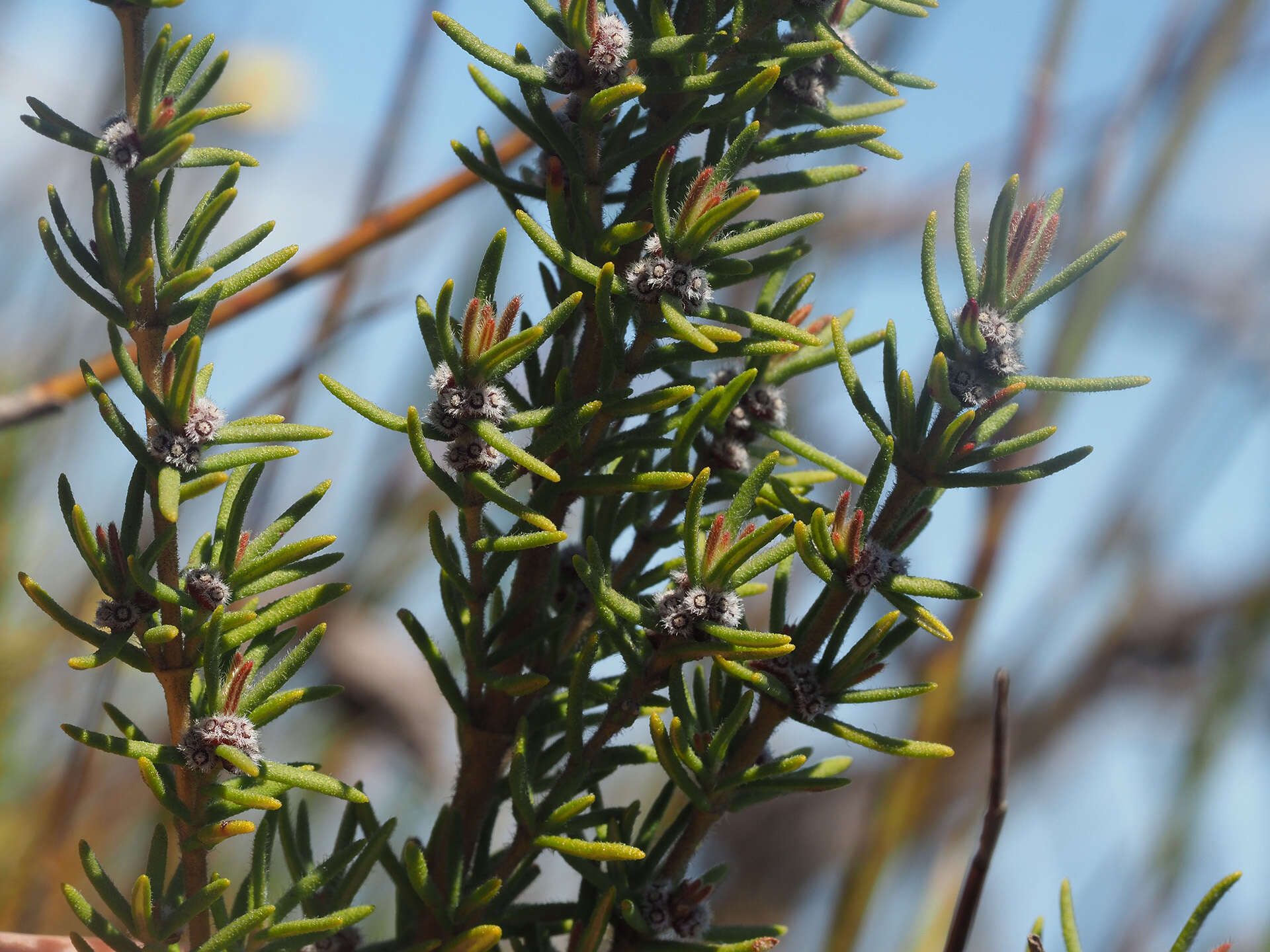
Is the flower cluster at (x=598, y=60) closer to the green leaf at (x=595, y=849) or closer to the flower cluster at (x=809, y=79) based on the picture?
the flower cluster at (x=809, y=79)

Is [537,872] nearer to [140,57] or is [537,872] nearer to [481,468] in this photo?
[481,468]

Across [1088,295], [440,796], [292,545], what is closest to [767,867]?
[440,796]

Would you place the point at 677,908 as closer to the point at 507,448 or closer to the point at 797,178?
the point at 507,448

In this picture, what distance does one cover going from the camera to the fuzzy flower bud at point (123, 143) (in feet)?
1.32

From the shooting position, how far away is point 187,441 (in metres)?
0.40

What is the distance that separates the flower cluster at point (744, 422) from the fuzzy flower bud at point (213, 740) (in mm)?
237

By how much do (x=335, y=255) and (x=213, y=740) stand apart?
1.46 feet

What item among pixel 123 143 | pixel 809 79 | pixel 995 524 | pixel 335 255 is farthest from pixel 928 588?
pixel 995 524

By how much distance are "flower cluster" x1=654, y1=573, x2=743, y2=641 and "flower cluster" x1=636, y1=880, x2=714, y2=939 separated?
0.39 ft

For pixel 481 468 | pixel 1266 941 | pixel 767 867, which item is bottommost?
pixel 767 867

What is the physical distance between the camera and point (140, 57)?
1.36 ft

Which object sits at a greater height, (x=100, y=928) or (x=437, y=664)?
(x=437, y=664)

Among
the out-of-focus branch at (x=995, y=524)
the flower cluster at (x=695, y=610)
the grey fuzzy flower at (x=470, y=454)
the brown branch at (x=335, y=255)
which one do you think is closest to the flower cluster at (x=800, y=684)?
the flower cluster at (x=695, y=610)

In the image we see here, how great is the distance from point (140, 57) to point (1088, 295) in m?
1.01
